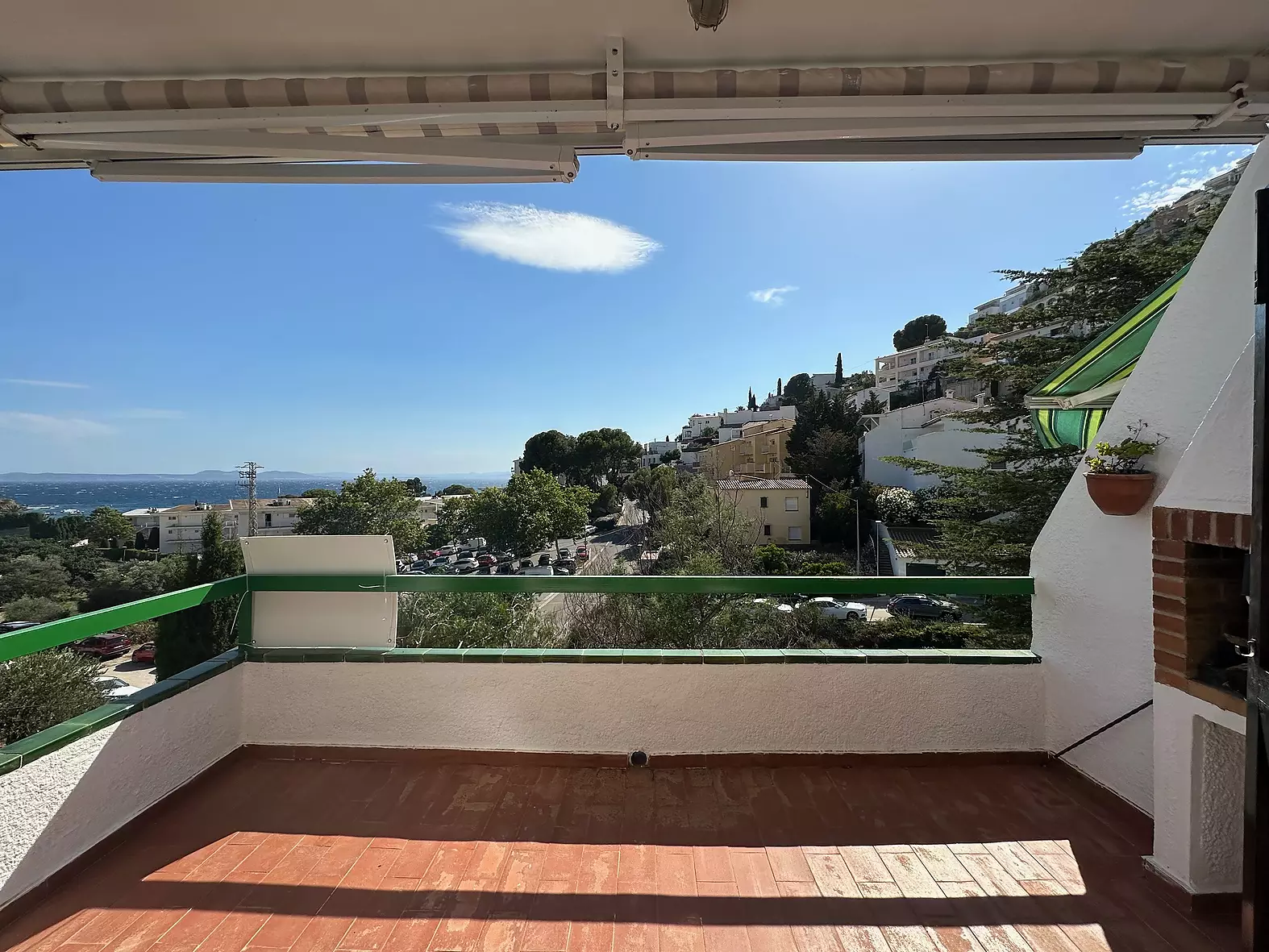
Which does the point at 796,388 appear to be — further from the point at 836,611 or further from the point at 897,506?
the point at 836,611

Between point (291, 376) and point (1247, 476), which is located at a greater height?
point (291, 376)

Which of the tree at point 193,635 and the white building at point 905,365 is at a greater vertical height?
the white building at point 905,365

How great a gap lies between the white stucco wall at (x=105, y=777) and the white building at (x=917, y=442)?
19.9 m

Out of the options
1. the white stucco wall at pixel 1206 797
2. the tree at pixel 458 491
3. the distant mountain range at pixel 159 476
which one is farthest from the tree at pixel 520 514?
the white stucco wall at pixel 1206 797

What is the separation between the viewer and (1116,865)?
168 cm

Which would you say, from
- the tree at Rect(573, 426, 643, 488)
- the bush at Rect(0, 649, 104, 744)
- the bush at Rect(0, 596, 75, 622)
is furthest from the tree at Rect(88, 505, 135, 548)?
the tree at Rect(573, 426, 643, 488)

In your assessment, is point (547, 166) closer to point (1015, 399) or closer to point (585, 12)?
point (585, 12)

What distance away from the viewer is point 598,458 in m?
38.4

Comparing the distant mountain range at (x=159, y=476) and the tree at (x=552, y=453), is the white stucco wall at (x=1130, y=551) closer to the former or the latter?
the distant mountain range at (x=159, y=476)

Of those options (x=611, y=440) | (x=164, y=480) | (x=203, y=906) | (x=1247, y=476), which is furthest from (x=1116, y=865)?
(x=611, y=440)

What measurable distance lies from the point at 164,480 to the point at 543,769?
31.7 meters

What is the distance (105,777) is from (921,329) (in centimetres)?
6135

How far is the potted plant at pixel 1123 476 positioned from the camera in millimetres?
1913

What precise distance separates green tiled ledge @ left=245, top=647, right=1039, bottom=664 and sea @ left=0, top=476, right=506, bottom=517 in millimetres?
12541
